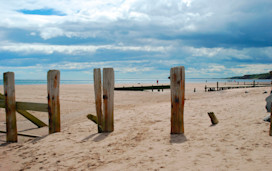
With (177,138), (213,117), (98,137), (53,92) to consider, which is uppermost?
(53,92)

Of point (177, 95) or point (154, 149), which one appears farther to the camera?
point (177, 95)

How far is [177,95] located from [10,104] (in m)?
5.15

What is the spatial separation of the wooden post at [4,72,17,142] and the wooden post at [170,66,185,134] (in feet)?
16.0

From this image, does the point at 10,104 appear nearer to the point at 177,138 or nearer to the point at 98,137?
the point at 98,137

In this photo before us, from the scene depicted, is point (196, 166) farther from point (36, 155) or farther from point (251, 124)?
point (36, 155)

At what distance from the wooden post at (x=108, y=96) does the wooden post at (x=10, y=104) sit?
9.56 feet

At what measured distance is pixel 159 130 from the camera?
6.59 meters

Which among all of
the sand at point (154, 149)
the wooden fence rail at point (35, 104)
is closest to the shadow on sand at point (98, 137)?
the sand at point (154, 149)

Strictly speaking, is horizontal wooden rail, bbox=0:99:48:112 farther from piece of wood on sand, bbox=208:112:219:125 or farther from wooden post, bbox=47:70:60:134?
piece of wood on sand, bbox=208:112:219:125

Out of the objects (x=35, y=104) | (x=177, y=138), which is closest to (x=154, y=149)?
(x=177, y=138)

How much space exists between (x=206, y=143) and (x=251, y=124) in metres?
2.02

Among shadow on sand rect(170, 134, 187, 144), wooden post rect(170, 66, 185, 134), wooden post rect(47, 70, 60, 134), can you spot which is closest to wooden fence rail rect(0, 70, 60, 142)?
wooden post rect(47, 70, 60, 134)

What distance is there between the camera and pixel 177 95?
571 cm

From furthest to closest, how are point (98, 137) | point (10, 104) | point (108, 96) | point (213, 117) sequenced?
point (10, 104) < point (213, 117) < point (108, 96) < point (98, 137)
